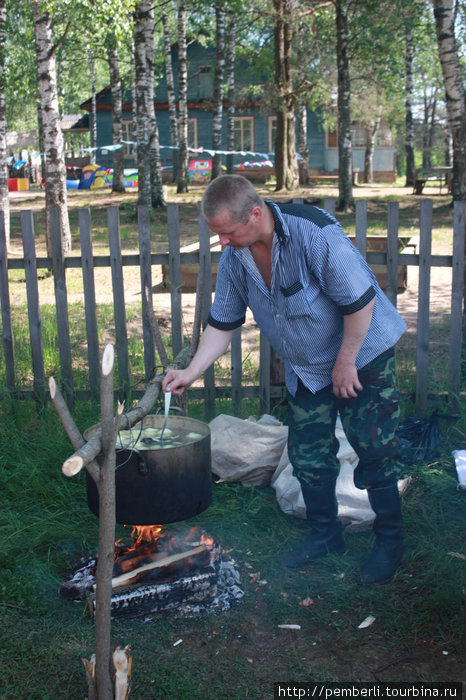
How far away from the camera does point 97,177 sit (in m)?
33.7

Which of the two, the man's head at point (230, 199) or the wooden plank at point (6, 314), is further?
the wooden plank at point (6, 314)

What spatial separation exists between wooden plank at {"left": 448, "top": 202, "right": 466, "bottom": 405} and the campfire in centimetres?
242

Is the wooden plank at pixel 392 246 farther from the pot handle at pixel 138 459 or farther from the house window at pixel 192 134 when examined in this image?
the house window at pixel 192 134

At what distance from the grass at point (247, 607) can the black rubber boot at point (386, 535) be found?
0.26ft

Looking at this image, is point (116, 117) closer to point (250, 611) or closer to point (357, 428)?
point (357, 428)

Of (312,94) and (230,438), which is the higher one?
(312,94)

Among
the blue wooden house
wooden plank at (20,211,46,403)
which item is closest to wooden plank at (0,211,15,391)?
wooden plank at (20,211,46,403)

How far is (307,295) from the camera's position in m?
3.03

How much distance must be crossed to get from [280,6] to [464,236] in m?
16.6

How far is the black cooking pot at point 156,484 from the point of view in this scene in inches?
115

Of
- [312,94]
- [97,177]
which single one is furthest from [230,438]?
[97,177]

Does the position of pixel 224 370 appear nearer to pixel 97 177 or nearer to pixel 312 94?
pixel 312 94

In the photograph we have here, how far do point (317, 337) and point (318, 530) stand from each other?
111 centimetres

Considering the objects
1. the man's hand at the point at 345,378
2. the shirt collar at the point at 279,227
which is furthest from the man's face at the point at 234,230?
the man's hand at the point at 345,378
